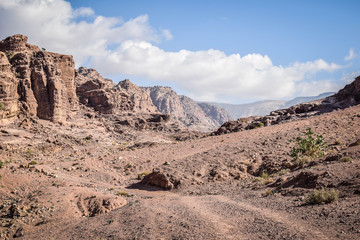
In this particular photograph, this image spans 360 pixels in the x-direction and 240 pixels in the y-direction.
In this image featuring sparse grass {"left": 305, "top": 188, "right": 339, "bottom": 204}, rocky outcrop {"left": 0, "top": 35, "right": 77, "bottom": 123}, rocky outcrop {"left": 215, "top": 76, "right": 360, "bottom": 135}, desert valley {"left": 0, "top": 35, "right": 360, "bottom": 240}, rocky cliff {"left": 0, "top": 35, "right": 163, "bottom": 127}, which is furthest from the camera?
rocky outcrop {"left": 0, "top": 35, "right": 77, "bottom": 123}

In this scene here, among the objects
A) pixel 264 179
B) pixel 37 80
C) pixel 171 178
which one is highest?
pixel 37 80

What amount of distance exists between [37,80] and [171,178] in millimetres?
35893

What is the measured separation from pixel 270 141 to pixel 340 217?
17.2m

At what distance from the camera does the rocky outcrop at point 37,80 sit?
134ft

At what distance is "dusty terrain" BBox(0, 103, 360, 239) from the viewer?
8022mm

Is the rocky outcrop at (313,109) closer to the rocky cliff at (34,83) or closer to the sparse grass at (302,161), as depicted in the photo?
the sparse grass at (302,161)

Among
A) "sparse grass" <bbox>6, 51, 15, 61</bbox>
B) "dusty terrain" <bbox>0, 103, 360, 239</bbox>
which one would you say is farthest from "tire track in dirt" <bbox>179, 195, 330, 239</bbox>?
"sparse grass" <bbox>6, 51, 15, 61</bbox>

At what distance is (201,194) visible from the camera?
51.2 feet

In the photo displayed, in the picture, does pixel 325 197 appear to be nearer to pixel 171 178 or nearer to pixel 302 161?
pixel 302 161

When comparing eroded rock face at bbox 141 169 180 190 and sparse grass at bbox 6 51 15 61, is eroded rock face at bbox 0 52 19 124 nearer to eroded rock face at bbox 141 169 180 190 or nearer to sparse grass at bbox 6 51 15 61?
sparse grass at bbox 6 51 15 61

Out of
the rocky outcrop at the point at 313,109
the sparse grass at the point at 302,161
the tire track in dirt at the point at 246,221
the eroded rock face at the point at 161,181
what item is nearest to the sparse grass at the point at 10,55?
the rocky outcrop at the point at 313,109

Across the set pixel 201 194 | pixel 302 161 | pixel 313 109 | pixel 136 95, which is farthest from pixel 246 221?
pixel 136 95

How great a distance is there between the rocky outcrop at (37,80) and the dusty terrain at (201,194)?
14124 millimetres

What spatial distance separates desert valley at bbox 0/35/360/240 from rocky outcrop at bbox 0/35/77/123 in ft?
0.58
